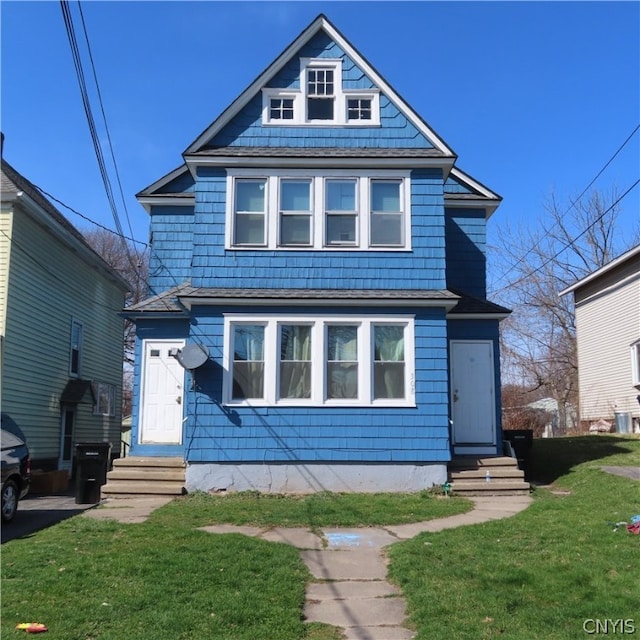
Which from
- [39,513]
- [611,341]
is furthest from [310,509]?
[611,341]

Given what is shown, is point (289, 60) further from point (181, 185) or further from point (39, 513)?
point (39, 513)

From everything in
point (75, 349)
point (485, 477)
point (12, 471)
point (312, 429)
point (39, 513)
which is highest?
point (75, 349)

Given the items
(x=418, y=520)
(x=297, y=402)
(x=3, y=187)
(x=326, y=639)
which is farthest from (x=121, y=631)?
(x=3, y=187)

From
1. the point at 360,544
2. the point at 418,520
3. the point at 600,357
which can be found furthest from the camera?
the point at 600,357

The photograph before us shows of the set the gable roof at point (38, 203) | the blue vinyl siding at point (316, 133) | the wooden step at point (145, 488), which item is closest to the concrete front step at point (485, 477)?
the wooden step at point (145, 488)

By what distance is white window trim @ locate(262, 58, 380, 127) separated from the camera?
13898 mm

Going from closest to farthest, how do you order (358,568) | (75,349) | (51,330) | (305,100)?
1. (358,568)
2. (305,100)
3. (51,330)
4. (75,349)

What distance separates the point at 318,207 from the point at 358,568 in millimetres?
7795

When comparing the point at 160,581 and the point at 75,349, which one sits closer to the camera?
the point at 160,581

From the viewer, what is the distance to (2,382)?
48.8 feet

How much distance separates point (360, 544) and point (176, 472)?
17.7 feet

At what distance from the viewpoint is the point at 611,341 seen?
2378 centimetres

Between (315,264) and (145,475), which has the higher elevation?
(315,264)

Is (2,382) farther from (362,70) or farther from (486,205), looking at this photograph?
(486,205)
